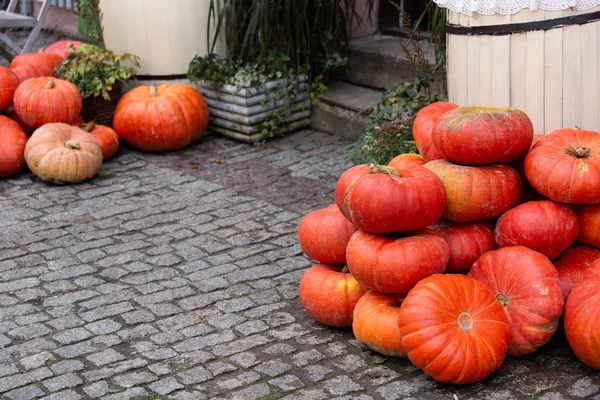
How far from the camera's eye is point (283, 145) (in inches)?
269

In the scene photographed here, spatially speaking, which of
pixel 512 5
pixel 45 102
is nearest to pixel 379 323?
pixel 512 5

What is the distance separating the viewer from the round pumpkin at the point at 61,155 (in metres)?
5.94

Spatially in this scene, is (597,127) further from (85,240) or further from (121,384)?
(85,240)

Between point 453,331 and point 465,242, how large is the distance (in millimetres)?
596

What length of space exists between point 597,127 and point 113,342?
2530 millimetres

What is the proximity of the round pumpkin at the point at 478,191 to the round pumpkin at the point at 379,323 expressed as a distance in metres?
0.47

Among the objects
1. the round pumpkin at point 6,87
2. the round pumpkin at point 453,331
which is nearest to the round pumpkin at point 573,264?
the round pumpkin at point 453,331

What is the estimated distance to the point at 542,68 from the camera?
428 centimetres

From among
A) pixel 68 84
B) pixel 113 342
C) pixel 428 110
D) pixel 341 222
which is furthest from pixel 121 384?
pixel 68 84

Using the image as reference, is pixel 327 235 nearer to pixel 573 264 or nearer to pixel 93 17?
pixel 573 264

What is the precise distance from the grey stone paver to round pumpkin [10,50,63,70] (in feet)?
3.45

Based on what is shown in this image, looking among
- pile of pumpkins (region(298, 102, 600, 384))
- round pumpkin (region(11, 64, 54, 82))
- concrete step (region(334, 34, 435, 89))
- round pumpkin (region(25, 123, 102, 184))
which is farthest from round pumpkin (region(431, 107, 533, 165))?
round pumpkin (region(11, 64, 54, 82))

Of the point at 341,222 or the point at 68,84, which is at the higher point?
the point at 68,84

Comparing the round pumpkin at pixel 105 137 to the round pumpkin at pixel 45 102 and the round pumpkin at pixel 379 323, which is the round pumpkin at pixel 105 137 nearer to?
the round pumpkin at pixel 45 102
